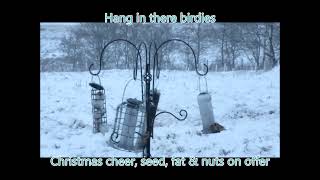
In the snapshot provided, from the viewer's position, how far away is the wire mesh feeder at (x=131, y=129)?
376 centimetres

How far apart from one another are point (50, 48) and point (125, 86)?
2.89ft

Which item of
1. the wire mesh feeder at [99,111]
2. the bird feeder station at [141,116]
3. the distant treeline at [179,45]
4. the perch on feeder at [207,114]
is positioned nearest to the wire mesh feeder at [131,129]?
the bird feeder station at [141,116]

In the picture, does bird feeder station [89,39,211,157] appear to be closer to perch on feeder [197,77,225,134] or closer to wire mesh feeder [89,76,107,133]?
wire mesh feeder [89,76,107,133]

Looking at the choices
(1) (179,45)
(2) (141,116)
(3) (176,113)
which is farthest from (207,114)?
(1) (179,45)

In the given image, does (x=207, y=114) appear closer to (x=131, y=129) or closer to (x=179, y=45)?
(x=131, y=129)

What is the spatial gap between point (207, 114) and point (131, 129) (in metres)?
0.81

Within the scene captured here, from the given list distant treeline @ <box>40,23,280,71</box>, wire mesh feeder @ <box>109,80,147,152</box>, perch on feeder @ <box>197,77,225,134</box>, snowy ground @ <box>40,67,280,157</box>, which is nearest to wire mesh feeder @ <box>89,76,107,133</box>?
snowy ground @ <box>40,67,280,157</box>

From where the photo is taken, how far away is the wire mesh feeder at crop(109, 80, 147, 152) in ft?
Answer: 12.3

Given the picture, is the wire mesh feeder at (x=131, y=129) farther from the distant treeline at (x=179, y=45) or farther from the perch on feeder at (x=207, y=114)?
the distant treeline at (x=179, y=45)

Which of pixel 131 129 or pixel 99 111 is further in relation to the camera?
pixel 99 111

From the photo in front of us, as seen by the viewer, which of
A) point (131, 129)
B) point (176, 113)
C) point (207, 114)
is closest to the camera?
point (131, 129)

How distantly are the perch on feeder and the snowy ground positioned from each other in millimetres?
73

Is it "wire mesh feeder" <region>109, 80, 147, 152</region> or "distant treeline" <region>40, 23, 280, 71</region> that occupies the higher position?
"distant treeline" <region>40, 23, 280, 71</region>

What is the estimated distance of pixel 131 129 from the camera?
3.79m
